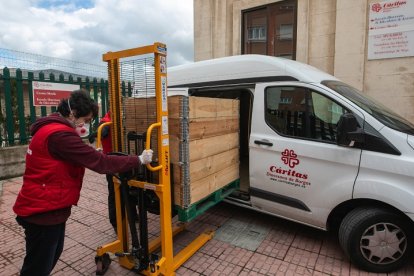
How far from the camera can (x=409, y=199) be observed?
265 centimetres

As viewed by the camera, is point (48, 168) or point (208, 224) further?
point (208, 224)

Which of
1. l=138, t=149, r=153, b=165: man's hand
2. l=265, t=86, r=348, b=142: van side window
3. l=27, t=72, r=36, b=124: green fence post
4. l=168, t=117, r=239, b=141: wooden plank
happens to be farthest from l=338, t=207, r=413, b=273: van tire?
l=27, t=72, r=36, b=124: green fence post

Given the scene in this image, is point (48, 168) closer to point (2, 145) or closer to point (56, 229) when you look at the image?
point (56, 229)

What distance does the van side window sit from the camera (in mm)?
3164

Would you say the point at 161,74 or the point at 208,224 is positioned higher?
the point at 161,74

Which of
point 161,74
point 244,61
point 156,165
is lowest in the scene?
point 156,165

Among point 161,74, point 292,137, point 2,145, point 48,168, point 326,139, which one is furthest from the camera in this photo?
point 2,145

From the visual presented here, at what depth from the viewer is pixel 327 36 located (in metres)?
6.85

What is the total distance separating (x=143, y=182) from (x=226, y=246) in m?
1.47

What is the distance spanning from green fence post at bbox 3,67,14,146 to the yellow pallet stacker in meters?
4.49

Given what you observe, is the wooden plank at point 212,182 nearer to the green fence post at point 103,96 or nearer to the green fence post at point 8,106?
the green fence post at point 8,106

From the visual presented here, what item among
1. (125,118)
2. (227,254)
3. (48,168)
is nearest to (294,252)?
(227,254)

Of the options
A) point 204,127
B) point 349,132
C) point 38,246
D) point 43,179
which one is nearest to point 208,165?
point 204,127

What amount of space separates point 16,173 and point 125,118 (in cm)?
479
